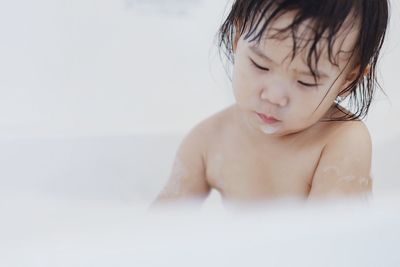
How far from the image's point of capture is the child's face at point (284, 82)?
28.2 inches

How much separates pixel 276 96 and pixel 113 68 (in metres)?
0.61

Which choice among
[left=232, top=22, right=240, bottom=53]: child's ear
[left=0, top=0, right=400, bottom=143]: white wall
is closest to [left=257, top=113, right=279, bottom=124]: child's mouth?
[left=232, top=22, right=240, bottom=53]: child's ear

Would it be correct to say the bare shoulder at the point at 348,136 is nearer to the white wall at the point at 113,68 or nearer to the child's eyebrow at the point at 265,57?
the child's eyebrow at the point at 265,57

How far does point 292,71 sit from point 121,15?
624 mm

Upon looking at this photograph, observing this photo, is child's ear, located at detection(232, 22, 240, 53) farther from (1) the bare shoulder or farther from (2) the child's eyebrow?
(1) the bare shoulder

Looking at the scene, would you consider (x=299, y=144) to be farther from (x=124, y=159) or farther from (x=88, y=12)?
(x=88, y=12)

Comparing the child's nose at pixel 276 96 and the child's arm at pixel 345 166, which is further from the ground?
the child's nose at pixel 276 96

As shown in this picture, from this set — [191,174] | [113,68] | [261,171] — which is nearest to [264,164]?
[261,171]

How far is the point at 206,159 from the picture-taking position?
0.93 meters

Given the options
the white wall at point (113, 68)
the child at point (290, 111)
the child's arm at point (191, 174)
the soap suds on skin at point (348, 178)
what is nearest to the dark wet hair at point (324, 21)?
the child at point (290, 111)

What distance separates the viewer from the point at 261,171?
2.90 feet

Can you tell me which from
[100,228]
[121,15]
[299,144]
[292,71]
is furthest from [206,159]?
[121,15]

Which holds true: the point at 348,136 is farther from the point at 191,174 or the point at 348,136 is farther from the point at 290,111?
the point at 191,174

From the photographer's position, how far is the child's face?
2.35ft
